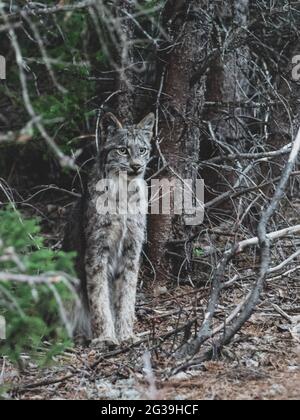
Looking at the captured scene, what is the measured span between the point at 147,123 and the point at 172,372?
9.11 feet

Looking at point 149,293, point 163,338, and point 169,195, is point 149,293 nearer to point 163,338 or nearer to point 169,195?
point 169,195

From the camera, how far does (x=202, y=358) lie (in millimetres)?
4602

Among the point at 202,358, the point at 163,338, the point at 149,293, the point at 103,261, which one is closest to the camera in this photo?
the point at 202,358

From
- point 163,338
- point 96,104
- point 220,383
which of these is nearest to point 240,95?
point 96,104

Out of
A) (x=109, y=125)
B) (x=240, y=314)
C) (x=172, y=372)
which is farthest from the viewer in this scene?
(x=109, y=125)

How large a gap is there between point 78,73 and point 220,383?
3.81 meters

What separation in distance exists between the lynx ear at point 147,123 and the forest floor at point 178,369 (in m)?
1.58

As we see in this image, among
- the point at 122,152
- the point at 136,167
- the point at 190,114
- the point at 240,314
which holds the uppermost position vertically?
the point at 190,114

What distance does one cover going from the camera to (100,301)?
6125mm

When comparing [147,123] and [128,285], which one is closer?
[128,285]

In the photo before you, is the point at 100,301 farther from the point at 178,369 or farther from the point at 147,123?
the point at 178,369

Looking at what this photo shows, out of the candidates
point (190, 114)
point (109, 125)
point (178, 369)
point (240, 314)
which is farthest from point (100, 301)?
point (190, 114)

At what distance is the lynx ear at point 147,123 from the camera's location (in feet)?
21.0
